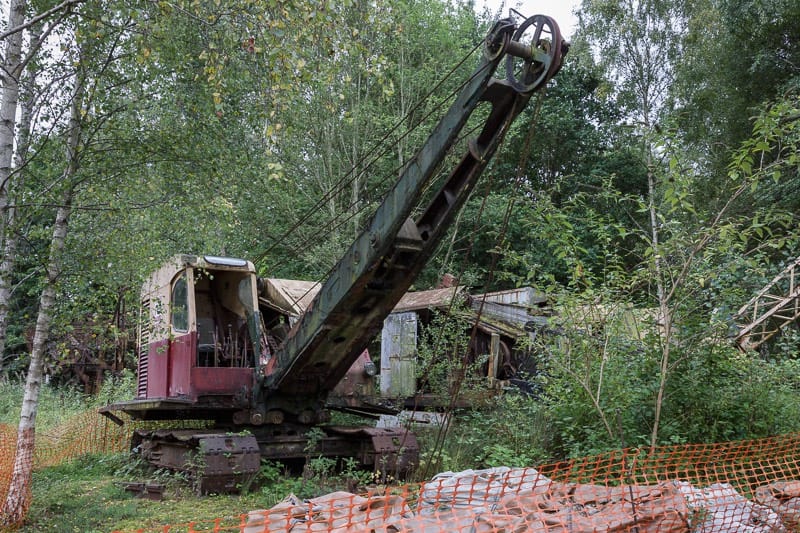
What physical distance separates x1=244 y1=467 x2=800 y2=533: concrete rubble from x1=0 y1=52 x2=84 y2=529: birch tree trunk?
315 centimetres

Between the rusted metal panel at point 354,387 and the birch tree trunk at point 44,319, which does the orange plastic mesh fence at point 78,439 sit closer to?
the birch tree trunk at point 44,319

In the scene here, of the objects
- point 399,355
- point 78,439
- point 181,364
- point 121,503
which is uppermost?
point 399,355

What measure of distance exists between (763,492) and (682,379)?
1.61m

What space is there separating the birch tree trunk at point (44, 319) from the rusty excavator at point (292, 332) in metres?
1.17

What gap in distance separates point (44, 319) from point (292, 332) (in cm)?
253

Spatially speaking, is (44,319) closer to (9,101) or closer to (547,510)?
(9,101)

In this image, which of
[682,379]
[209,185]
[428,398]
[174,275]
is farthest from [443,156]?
[428,398]

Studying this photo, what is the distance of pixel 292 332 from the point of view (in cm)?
822

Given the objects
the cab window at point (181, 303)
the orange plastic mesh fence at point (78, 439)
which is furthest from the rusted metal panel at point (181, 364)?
the orange plastic mesh fence at point (78, 439)

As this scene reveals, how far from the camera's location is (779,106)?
6191 mm

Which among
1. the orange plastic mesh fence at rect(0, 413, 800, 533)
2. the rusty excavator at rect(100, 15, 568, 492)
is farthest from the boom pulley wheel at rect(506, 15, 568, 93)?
the orange plastic mesh fence at rect(0, 413, 800, 533)

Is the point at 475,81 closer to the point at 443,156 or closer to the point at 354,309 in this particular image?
the point at 443,156

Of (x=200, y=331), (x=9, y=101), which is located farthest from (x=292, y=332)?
(x=9, y=101)

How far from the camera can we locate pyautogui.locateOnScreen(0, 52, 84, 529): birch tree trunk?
267 inches
